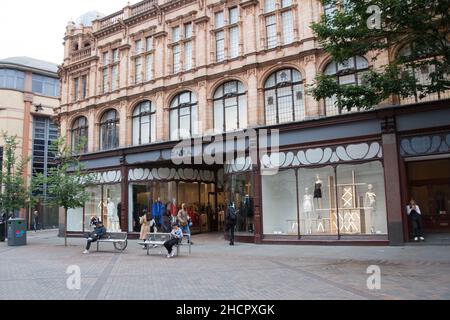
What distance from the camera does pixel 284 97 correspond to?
2005cm

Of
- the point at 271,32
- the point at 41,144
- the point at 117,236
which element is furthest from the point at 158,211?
the point at 41,144

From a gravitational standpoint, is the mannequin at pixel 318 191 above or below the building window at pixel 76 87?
below

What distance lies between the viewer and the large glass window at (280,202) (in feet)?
63.3

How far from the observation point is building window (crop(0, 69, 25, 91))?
4159cm

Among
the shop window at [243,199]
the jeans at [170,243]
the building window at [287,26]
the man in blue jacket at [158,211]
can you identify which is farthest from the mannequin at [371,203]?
the man in blue jacket at [158,211]

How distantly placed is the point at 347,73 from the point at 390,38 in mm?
5033

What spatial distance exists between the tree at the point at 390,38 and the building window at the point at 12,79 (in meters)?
37.9

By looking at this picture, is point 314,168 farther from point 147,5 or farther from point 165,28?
point 147,5

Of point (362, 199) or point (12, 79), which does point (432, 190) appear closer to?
point (362, 199)

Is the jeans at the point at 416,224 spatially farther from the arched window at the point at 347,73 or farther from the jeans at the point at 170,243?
the jeans at the point at 170,243

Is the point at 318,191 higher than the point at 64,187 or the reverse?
the reverse

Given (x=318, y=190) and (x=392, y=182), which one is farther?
(x=318, y=190)

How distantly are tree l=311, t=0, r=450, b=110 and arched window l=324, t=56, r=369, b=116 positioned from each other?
470 centimetres

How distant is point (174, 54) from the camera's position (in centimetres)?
2459
